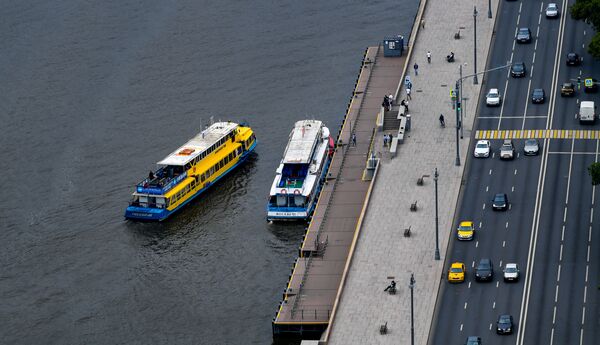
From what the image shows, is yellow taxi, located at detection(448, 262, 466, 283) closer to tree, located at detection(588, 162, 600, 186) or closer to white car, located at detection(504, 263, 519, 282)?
white car, located at detection(504, 263, 519, 282)

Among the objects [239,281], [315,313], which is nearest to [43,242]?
[239,281]

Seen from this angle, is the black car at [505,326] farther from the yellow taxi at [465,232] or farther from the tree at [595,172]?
the tree at [595,172]

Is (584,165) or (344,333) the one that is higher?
(584,165)

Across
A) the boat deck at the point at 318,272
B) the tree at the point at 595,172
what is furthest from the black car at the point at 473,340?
the tree at the point at 595,172

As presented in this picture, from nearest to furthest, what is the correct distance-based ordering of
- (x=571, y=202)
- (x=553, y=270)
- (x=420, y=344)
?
(x=420, y=344) < (x=553, y=270) < (x=571, y=202)

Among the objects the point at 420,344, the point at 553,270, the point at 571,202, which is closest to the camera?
the point at 420,344

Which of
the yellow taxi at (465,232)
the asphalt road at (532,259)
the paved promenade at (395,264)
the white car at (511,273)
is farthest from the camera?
the yellow taxi at (465,232)

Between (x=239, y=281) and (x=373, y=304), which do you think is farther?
(x=239, y=281)

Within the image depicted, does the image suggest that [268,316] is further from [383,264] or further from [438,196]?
[438,196]
